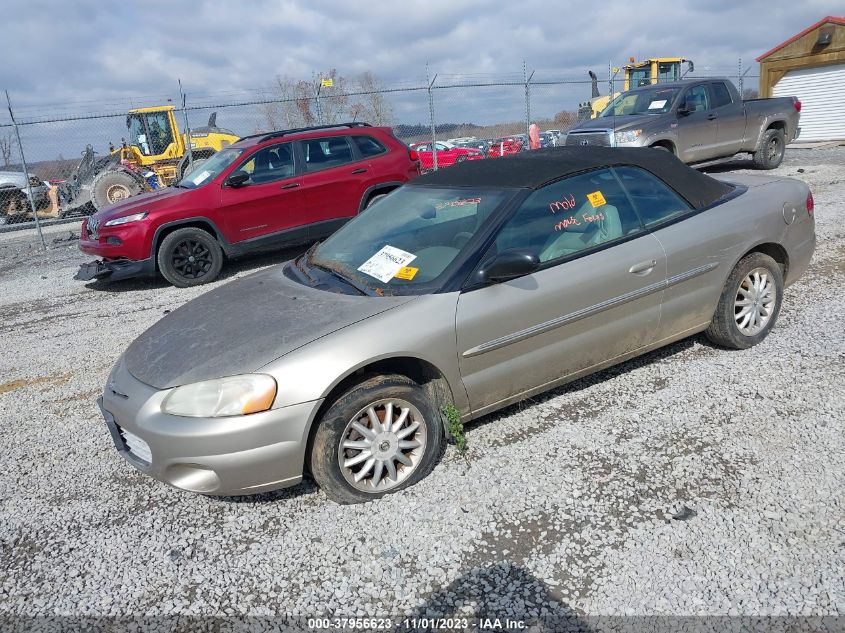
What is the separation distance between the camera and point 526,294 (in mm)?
3404

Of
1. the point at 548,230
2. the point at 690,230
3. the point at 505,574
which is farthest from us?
the point at 690,230

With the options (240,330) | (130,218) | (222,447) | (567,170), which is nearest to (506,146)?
(130,218)

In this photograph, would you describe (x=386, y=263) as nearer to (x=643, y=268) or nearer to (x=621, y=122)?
(x=643, y=268)

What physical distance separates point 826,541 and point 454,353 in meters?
1.77

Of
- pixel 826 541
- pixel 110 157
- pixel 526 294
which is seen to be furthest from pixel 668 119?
pixel 110 157

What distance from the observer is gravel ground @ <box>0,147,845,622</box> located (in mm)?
2504

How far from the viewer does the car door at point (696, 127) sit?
463 inches

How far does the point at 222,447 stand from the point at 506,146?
59.1 feet

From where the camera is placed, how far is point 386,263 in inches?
143

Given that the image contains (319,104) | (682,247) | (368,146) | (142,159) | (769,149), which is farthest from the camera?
(142,159)

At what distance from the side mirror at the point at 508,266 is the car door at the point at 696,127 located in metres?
9.82

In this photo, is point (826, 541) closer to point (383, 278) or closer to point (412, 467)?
point (412, 467)

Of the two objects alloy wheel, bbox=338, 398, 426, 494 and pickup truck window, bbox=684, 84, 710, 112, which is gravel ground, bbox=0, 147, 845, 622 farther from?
pickup truck window, bbox=684, 84, 710, 112

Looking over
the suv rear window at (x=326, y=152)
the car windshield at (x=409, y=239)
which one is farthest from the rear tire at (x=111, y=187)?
the car windshield at (x=409, y=239)
